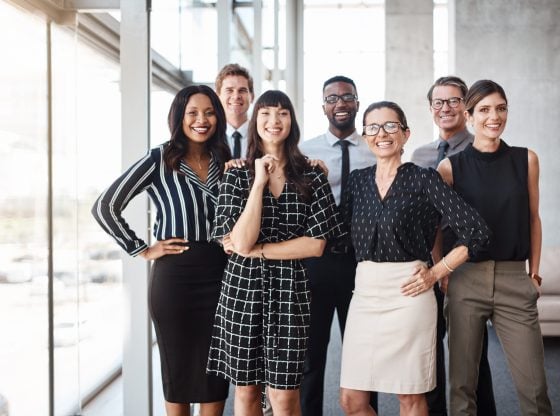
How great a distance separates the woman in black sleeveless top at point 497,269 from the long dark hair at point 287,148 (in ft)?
2.25

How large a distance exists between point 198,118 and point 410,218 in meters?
0.92

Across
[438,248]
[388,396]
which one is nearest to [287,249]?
[438,248]

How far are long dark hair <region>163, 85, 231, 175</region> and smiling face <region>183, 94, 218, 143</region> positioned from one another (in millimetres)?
18

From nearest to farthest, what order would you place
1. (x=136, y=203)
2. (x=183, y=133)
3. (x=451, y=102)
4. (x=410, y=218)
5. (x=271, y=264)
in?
(x=271, y=264) → (x=410, y=218) → (x=183, y=133) → (x=136, y=203) → (x=451, y=102)

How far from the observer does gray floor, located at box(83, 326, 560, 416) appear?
308 cm

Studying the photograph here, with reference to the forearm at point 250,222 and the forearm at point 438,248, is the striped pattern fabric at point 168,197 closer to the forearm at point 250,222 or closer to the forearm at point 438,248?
the forearm at point 250,222

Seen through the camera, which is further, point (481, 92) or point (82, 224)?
point (82, 224)

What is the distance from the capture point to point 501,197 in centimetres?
219

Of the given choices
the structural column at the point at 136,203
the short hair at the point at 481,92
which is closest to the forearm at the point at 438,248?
the short hair at the point at 481,92

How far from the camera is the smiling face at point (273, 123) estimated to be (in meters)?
1.96

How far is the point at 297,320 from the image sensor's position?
1.93 meters

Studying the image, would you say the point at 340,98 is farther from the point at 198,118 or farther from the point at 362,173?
the point at 198,118

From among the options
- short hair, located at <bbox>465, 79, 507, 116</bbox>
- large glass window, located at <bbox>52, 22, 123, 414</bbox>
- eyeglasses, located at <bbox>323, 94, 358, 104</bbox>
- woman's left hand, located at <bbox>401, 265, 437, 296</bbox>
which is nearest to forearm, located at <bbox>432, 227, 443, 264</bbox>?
woman's left hand, located at <bbox>401, 265, 437, 296</bbox>

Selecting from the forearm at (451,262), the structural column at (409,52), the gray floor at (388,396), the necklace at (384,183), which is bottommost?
the gray floor at (388,396)
